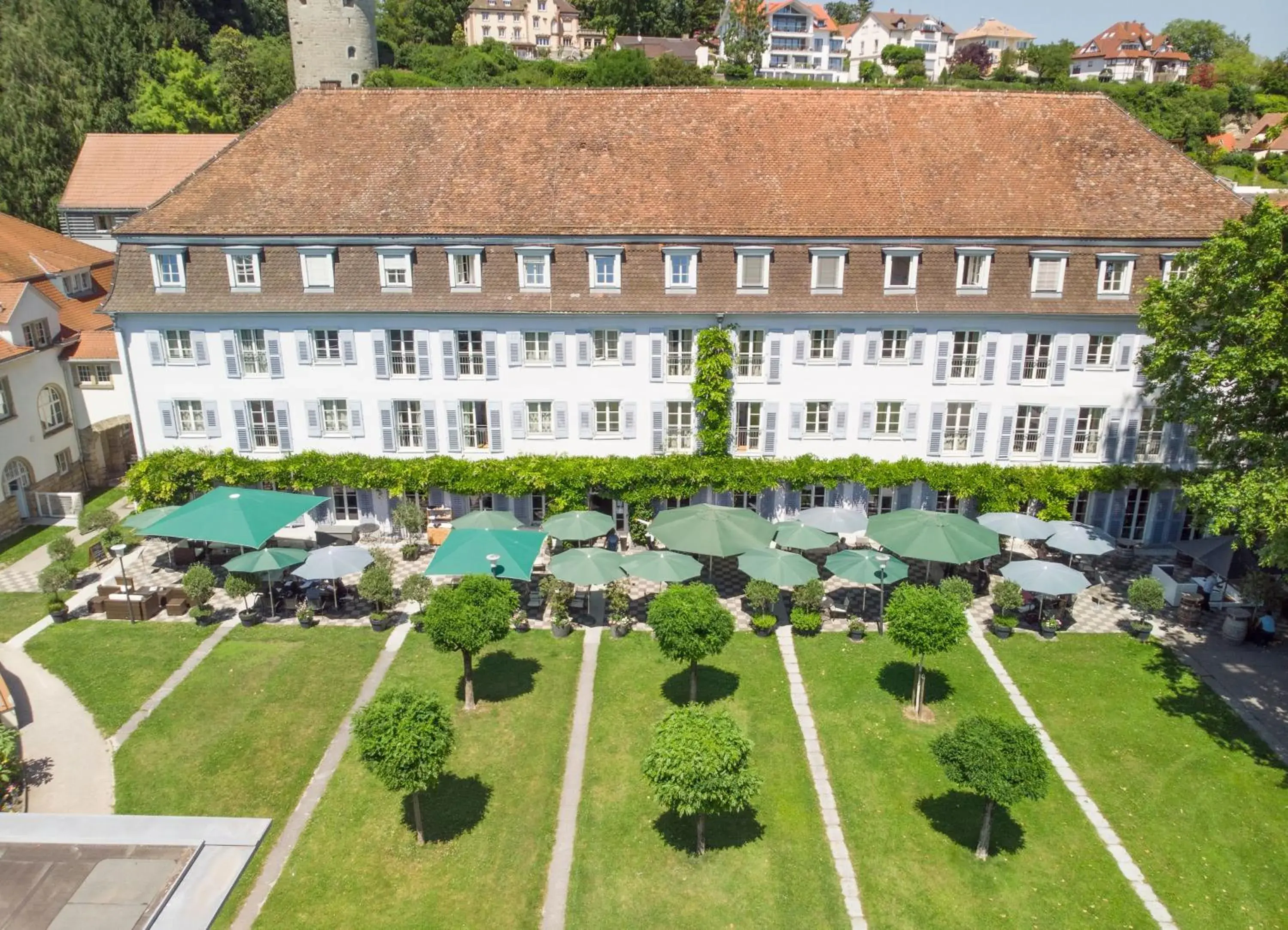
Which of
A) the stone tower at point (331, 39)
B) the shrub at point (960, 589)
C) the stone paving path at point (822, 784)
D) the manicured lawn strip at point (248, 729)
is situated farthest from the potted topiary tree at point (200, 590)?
the stone tower at point (331, 39)

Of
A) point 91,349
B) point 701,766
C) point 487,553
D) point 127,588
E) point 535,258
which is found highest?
point 535,258

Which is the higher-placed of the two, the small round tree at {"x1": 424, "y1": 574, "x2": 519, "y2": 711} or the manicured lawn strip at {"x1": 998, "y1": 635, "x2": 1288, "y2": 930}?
the small round tree at {"x1": 424, "y1": 574, "x2": 519, "y2": 711}

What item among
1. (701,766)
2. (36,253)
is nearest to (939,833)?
(701,766)

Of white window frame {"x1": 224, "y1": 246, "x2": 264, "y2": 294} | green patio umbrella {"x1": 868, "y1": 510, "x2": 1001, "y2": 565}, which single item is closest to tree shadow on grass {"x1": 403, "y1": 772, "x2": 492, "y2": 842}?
green patio umbrella {"x1": 868, "y1": 510, "x2": 1001, "y2": 565}

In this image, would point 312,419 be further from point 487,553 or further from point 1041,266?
point 1041,266

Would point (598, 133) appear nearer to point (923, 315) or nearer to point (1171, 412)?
point (923, 315)

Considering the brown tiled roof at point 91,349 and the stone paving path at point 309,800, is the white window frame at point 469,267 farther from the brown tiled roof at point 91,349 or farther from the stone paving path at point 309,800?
the brown tiled roof at point 91,349

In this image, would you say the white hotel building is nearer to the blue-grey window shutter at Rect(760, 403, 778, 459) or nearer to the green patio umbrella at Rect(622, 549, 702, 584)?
the blue-grey window shutter at Rect(760, 403, 778, 459)
